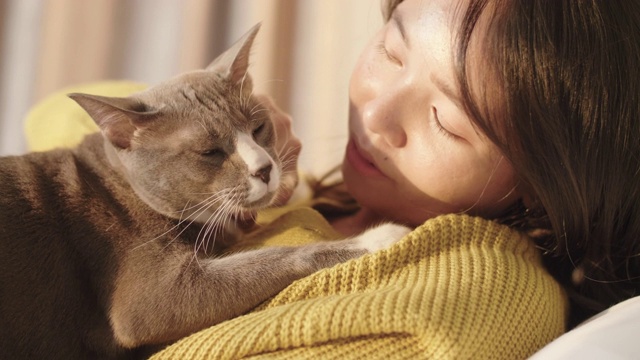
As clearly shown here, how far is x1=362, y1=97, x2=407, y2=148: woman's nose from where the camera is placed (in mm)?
1061

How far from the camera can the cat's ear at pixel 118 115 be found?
964 mm

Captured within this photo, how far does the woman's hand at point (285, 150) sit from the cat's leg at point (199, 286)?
0.86 ft

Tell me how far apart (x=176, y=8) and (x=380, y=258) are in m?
1.66

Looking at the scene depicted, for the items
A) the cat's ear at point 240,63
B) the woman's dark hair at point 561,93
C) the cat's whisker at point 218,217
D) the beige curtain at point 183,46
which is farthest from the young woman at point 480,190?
the beige curtain at point 183,46

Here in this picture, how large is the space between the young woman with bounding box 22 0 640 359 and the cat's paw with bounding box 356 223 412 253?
6 centimetres

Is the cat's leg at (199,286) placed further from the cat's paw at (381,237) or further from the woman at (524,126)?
the woman at (524,126)

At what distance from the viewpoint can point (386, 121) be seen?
1063 millimetres

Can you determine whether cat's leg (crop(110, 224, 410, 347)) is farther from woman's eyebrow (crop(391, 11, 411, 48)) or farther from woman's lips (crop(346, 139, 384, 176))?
woman's eyebrow (crop(391, 11, 411, 48))

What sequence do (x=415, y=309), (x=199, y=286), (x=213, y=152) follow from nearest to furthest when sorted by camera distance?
(x=415, y=309) < (x=199, y=286) < (x=213, y=152)

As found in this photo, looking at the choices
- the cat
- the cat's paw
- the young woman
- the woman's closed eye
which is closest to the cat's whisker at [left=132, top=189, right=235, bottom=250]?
the cat

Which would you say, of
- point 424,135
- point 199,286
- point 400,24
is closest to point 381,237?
point 424,135

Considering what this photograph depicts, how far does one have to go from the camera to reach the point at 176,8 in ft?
7.41

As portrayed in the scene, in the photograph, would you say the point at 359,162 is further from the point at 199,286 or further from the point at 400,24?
the point at 199,286

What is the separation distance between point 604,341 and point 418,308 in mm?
234
